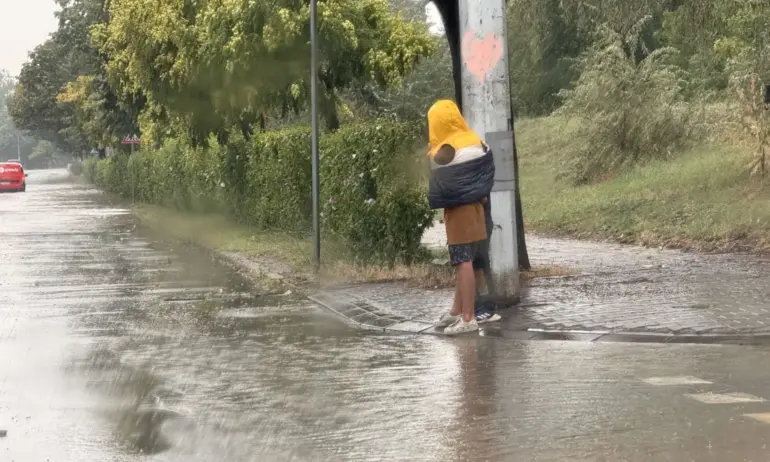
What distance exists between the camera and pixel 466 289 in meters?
9.95

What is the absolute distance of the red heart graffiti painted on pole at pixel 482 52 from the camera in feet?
36.6

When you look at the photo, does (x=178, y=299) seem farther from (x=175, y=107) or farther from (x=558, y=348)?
(x=175, y=107)

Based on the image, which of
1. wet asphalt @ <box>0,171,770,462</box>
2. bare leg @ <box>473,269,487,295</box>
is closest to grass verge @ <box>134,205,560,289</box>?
wet asphalt @ <box>0,171,770,462</box>

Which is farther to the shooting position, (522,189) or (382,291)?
(522,189)

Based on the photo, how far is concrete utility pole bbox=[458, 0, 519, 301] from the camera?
11.1 meters

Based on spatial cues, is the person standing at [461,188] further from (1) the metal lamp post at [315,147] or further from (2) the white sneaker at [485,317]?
(1) the metal lamp post at [315,147]

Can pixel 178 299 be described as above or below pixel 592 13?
below

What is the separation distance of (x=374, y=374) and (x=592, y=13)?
12.6 m

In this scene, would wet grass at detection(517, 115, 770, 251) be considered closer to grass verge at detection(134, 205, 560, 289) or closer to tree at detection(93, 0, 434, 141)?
grass verge at detection(134, 205, 560, 289)

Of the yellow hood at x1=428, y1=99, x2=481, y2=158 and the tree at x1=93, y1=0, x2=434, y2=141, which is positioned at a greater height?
the tree at x1=93, y1=0, x2=434, y2=141

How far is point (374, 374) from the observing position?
8172mm

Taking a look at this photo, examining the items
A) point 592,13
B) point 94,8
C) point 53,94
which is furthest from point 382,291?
point 53,94

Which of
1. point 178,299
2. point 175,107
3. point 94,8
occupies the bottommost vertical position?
point 178,299

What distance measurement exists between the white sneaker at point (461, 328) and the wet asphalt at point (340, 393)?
212 millimetres
